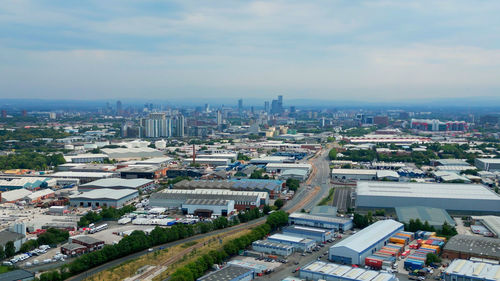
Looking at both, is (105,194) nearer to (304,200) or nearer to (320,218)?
(304,200)

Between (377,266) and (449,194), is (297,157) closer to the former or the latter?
(449,194)

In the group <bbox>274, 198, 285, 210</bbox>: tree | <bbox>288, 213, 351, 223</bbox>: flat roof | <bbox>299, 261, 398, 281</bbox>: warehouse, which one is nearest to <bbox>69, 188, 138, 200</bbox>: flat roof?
<bbox>274, 198, 285, 210</bbox>: tree

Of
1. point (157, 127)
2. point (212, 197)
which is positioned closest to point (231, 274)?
point (212, 197)

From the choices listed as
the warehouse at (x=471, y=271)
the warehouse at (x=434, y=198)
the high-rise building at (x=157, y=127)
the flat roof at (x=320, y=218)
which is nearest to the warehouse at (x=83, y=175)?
the flat roof at (x=320, y=218)

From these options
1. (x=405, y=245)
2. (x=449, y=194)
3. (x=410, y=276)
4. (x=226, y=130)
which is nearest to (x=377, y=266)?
(x=410, y=276)

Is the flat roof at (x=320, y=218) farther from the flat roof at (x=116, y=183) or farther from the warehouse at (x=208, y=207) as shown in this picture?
the flat roof at (x=116, y=183)

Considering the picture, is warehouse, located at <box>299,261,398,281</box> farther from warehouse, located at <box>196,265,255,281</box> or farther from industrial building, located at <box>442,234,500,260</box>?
industrial building, located at <box>442,234,500,260</box>

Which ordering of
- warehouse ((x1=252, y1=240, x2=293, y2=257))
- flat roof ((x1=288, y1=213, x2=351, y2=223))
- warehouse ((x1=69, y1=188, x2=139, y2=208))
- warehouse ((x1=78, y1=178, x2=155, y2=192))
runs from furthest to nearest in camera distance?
warehouse ((x1=78, y1=178, x2=155, y2=192))
warehouse ((x1=69, y1=188, x2=139, y2=208))
flat roof ((x1=288, y1=213, x2=351, y2=223))
warehouse ((x1=252, y1=240, x2=293, y2=257))

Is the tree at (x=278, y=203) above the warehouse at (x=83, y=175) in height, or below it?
above
